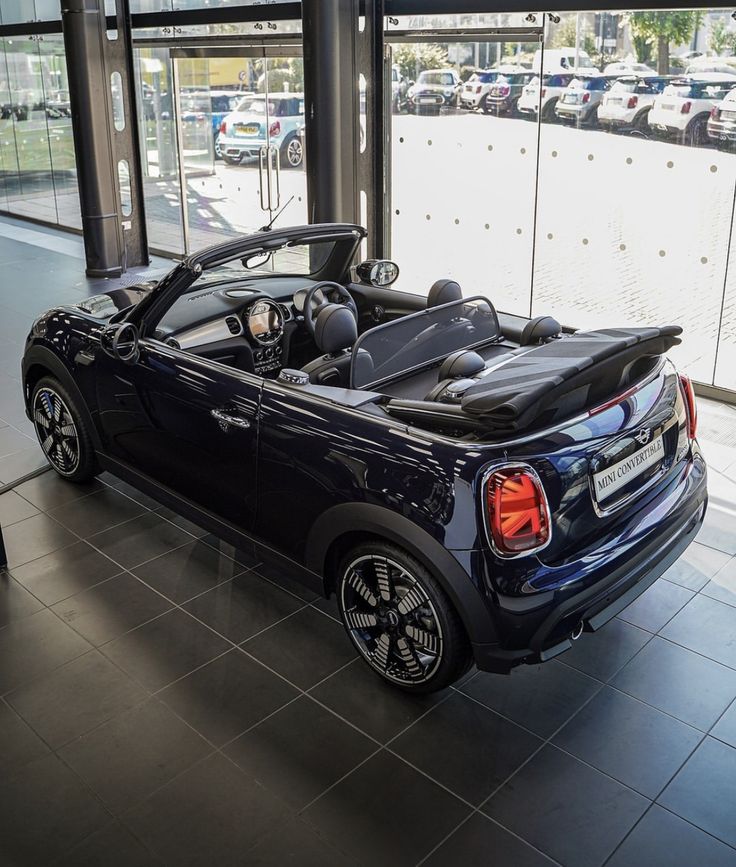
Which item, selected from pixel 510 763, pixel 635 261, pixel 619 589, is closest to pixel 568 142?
pixel 635 261

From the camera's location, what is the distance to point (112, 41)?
9.14 metres

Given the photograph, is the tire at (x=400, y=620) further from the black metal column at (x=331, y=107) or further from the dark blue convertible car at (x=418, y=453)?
the black metal column at (x=331, y=107)

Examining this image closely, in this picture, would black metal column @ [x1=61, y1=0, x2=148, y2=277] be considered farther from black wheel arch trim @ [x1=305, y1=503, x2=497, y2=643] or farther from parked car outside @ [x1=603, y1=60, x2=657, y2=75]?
black wheel arch trim @ [x1=305, y1=503, x2=497, y2=643]

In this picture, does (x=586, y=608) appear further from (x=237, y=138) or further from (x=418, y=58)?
(x=237, y=138)

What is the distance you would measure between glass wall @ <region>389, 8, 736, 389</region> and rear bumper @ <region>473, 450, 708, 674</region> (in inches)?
129

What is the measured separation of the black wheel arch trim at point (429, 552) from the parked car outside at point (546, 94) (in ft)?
14.3

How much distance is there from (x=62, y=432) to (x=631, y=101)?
160 inches

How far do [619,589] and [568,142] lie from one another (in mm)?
4302

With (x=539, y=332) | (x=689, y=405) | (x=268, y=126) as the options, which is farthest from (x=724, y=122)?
(x=268, y=126)

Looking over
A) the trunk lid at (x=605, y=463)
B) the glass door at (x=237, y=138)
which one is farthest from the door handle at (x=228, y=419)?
the glass door at (x=237, y=138)

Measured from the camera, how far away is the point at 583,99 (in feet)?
20.3

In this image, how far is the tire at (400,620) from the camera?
2.88 m

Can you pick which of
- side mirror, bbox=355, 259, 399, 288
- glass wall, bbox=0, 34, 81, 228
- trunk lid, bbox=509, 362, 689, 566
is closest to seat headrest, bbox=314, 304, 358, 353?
trunk lid, bbox=509, 362, 689, 566

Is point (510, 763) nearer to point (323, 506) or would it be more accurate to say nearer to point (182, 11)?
point (323, 506)
